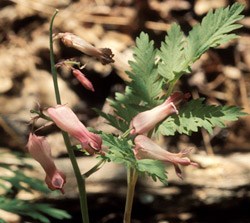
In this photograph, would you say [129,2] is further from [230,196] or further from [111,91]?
[230,196]

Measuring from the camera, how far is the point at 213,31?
4.53 feet

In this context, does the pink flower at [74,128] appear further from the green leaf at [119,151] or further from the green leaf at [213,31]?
the green leaf at [213,31]

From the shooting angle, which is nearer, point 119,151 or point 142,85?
point 119,151

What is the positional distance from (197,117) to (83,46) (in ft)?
1.10

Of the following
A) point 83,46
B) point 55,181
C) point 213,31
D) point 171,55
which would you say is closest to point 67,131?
point 55,181

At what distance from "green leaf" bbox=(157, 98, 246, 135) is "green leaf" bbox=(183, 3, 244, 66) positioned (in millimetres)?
114

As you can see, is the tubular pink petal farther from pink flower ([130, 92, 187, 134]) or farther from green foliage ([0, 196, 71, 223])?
green foliage ([0, 196, 71, 223])

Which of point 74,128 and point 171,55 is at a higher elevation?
point 171,55

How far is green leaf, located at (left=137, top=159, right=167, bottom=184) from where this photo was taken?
1.23 m

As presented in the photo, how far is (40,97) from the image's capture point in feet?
11.7

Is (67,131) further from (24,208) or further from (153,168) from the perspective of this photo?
(24,208)

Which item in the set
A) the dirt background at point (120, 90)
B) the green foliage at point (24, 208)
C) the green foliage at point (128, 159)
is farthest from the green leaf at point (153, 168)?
the dirt background at point (120, 90)

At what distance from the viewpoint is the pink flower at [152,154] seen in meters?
1.28

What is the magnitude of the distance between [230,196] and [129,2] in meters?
2.19
